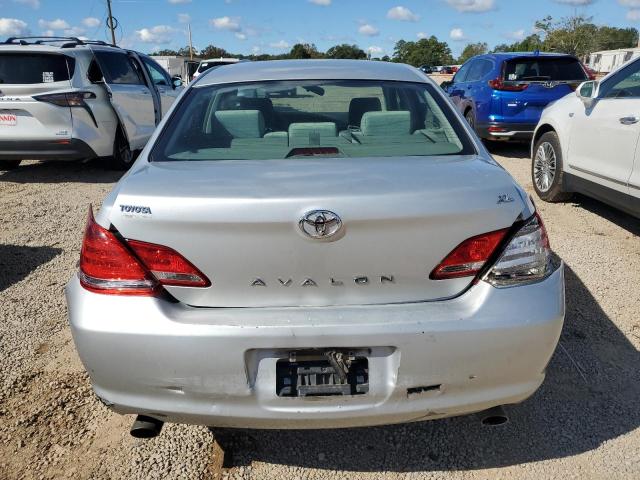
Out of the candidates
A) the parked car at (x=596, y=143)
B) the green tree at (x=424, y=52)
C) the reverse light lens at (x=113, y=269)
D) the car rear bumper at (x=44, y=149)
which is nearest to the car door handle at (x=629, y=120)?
the parked car at (x=596, y=143)

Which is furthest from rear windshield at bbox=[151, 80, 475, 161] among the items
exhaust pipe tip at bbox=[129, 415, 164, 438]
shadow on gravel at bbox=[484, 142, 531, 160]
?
shadow on gravel at bbox=[484, 142, 531, 160]

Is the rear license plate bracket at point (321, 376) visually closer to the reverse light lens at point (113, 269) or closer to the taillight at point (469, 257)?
the taillight at point (469, 257)

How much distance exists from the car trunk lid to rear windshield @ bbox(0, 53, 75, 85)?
236 inches

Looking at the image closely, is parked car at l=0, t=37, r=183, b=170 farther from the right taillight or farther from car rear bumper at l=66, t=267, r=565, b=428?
the right taillight

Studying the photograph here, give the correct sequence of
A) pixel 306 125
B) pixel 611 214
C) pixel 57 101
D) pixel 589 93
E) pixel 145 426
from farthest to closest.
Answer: pixel 57 101
pixel 611 214
pixel 589 93
pixel 306 125
pixel 145 426

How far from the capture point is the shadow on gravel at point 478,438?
236 cm

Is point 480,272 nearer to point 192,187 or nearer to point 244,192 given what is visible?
point 244,192

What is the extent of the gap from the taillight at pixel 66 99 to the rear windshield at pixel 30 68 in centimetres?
25

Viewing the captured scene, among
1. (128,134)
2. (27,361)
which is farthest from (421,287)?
(128,134)

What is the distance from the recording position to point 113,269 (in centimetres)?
194

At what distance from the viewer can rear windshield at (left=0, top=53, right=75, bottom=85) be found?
694 centimetres

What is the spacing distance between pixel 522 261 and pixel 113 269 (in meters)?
1.42

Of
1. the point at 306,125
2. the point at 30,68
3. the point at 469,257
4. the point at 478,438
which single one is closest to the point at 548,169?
the point at 306,125

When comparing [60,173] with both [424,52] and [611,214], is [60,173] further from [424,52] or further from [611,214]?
[424,52]
